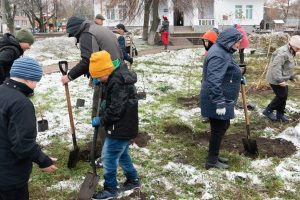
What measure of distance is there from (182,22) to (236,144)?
35.4m

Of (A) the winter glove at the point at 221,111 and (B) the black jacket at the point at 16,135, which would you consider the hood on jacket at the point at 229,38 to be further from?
(B) the black jacket at the point at 16,135

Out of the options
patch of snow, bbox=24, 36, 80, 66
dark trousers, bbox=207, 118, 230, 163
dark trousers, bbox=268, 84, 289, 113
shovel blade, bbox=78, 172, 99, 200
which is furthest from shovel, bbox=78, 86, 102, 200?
patch of snow, bbox=24, 36, 80, 66

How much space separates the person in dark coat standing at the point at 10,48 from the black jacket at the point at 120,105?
4.77ft

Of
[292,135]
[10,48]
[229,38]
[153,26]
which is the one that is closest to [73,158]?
[10,48]

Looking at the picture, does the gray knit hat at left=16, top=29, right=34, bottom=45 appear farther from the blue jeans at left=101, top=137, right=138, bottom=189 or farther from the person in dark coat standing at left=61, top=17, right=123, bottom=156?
the blue jeans at left=101, top=137, right=138, bottom=189

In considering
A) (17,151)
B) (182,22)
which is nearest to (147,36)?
(182,22)

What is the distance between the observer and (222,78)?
453cm

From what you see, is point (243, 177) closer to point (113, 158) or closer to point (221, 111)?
point (221, 111)

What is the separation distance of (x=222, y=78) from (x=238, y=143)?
1.80 meters

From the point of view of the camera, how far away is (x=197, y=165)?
513 centimetres

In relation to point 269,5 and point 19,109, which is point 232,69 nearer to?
point 19,109

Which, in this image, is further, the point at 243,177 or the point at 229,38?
the point at 243,177

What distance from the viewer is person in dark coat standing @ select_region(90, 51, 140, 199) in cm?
375

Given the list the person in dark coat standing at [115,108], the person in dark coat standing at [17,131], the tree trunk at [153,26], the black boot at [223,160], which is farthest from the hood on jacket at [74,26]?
the tree trunk at [153,26]
